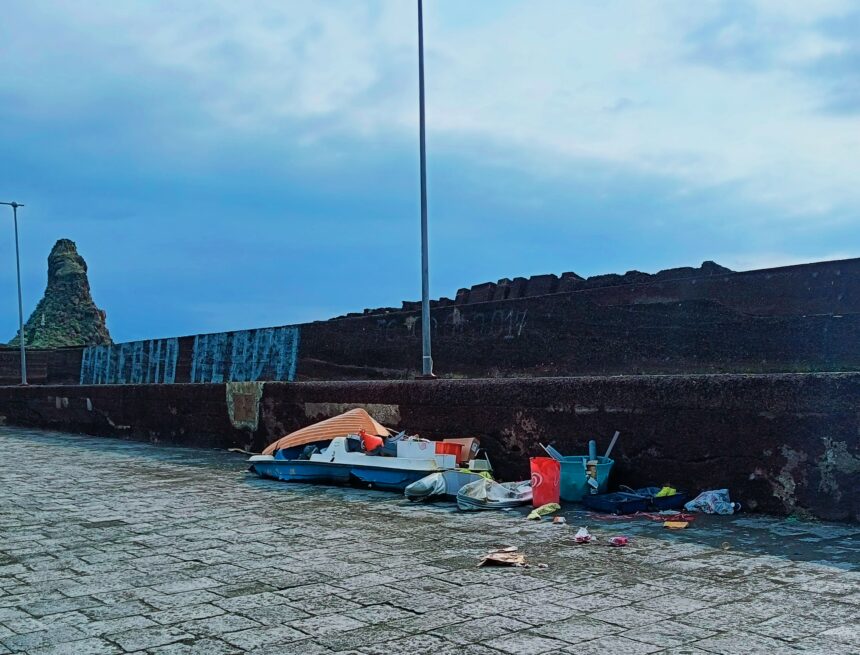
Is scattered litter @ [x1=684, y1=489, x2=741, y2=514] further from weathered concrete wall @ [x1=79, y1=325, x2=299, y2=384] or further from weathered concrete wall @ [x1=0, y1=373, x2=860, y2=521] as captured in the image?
weathered concrete wall @ [x1=79, y1=325, x2=299, y2=384]

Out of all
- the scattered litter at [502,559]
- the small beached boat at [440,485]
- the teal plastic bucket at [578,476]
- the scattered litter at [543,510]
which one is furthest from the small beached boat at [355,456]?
the scattered litter at [502,559]

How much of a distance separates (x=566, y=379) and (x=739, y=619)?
3.86 metres

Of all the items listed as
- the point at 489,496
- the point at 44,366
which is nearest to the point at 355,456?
the point at 489,496

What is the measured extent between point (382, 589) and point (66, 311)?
163 ft

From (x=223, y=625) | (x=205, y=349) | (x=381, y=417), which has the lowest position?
(x=223, y=625)

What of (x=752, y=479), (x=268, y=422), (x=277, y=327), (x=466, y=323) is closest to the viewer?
(x=752, y=479)

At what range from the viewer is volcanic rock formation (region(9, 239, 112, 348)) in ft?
158

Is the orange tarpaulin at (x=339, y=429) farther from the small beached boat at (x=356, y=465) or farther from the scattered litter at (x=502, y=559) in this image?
the scattered litter at (x=502, y=559)

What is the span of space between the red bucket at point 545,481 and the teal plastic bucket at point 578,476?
0.53ft

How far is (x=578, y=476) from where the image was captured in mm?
6695

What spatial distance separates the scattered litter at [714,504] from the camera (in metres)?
5.94

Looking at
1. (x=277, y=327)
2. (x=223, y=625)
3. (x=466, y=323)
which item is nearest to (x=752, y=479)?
(x=223, y=625)

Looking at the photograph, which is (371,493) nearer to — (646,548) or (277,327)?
(646,548)

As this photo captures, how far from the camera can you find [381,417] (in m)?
9.26
